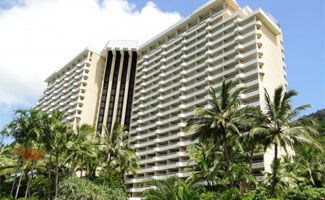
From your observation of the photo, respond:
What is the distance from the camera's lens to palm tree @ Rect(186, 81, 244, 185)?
36.3m

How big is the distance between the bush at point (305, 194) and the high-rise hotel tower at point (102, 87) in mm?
61421

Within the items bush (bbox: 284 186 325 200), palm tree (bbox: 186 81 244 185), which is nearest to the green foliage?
palm tree (bbox: 186 81 244 185)

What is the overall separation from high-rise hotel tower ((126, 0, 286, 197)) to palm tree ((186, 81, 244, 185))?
2312 cm

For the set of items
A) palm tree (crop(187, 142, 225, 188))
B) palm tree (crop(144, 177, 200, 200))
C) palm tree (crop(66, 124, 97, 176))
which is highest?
palm tree (crop(66, 124, 97, 176))

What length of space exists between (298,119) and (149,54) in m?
65.9

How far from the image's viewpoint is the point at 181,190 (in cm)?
3262

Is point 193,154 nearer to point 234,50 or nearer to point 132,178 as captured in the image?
point 234,50

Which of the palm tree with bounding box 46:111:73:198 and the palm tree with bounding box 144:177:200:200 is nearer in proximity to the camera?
the palm tree with bounding box 144:177:200:200

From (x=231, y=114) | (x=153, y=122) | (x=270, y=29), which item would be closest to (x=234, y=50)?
(x=270, y=29)

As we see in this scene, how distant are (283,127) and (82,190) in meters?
28.1

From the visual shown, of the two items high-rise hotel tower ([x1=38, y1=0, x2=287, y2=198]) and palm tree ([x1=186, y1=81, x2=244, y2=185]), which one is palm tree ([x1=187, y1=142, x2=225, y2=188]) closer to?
palm tree ([x1=186, y1=81, x2=244, y2=185])

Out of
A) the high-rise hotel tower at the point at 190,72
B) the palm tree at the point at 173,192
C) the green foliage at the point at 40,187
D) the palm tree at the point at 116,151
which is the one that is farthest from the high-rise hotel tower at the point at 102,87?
the palm tree at the point at 173,192

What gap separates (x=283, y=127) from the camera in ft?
116

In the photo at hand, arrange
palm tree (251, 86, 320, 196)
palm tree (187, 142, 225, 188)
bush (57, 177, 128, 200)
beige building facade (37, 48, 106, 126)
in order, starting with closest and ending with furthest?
palm tree (251, 86, 320, 196) → palm tree (187, 142, 225, 188) → bush (57, 177, 128, 200) → beige building facade (37, 48, 106, 126)
